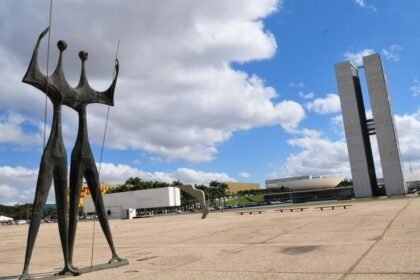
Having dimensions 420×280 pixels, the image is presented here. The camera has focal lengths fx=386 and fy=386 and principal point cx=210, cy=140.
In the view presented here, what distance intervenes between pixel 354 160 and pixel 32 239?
3432 inches

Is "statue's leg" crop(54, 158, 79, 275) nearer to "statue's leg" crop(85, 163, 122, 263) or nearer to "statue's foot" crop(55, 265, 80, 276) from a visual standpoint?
"statue's foot" crop(55, 265, 80, 276)

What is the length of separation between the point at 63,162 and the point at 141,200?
6854 centimetres

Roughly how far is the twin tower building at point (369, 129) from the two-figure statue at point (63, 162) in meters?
84.0

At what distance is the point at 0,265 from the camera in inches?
Result: 427

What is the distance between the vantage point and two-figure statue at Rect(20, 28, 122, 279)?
801 cm

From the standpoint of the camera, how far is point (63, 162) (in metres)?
8.42

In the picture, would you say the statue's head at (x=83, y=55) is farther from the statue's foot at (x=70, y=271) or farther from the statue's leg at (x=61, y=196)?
the statue's foot at (x=70, y=271)

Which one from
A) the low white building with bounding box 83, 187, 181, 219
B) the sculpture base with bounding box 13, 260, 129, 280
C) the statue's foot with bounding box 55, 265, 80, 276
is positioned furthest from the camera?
the low white building with bounding box 83, 187, 181, 219

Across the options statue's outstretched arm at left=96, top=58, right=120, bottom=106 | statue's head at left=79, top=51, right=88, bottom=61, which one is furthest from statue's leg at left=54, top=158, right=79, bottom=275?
statue's head at left=79, top=51, right=88, bottom=61

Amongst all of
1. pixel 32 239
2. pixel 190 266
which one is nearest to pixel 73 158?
pixel 32 239

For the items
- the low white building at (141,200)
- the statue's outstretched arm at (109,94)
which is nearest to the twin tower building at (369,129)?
A: the low white building at (141,200)

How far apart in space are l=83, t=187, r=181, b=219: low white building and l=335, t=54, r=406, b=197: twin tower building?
1625 inches

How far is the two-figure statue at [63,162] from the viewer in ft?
26.3

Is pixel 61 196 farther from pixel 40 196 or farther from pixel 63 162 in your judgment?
pixel 63 162
